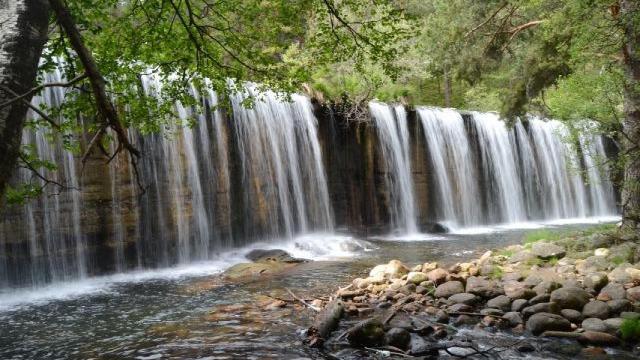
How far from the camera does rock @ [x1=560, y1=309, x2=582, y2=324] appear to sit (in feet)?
23.3

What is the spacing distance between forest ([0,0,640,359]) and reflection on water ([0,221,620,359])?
0.06 m

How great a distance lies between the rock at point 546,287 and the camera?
7.96 m

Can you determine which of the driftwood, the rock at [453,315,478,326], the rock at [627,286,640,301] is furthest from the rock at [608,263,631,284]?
the driftwood

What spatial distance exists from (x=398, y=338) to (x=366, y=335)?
407 millimetres

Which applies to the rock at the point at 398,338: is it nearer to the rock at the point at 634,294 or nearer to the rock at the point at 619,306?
the rock at the point at 619,306

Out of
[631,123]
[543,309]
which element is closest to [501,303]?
[543,309]

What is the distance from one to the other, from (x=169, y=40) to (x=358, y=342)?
435 cm

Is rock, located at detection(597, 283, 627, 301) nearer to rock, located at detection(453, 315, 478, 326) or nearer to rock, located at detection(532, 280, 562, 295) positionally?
rock, located at detection(532, 280, 562, 295)

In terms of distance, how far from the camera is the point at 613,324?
664 centimetres

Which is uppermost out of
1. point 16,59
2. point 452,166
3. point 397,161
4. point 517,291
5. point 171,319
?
point 397,161

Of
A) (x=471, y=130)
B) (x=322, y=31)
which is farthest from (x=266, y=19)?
(x=471, y=130)

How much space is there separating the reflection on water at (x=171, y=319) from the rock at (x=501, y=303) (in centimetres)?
287

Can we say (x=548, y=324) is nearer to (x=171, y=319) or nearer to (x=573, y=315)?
(x=573, y=315)

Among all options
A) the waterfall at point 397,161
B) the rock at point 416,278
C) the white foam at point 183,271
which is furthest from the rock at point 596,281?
the waterfall at point 397,161
